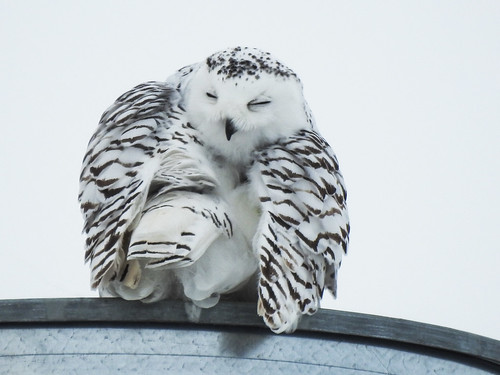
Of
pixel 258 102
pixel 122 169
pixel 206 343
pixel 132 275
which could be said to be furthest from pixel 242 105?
pixel 206 343

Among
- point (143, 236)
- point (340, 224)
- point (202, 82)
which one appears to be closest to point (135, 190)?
point (143, 236)

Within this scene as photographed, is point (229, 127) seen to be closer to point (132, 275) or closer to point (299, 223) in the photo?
point (299, 223)

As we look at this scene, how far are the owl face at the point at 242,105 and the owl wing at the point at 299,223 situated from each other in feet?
0.19

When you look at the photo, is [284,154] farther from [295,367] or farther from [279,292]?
[295,367]

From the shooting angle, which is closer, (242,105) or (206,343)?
(206,343)

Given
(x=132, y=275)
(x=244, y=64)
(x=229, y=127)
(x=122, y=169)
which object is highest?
(x=244, y=64)

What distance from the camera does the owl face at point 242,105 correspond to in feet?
8.53

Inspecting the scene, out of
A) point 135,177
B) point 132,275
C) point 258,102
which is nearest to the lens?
point 132,275

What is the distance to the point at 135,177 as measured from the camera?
2547 mm

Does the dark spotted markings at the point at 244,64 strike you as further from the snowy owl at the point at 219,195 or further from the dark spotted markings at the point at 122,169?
the dark spotted markings at the point at 122,169

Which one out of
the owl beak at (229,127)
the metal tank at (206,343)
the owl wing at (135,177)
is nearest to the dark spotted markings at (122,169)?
the owl wing at (135,177)

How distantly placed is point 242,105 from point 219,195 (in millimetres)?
269

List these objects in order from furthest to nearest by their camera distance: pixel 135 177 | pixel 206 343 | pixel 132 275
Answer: pixel 135 177 < pixel 132 275 < pixel 206 343

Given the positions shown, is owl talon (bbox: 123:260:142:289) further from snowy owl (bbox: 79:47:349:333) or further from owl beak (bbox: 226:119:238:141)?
owl beak (bbox: 226:119:238:141)
